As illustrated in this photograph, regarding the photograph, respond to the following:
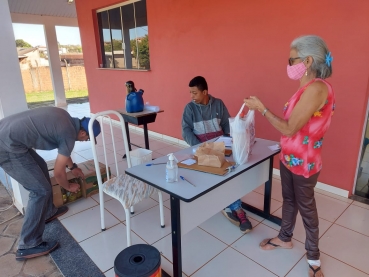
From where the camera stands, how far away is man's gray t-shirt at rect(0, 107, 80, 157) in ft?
5.51

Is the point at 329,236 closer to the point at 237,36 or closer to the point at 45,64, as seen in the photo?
the point at 237,36

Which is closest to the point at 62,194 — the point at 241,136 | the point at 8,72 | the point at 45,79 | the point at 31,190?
the point at 31,190

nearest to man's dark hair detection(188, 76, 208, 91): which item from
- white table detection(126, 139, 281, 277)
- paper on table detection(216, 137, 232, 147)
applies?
paper on table detection(216, 137, 232, 147)

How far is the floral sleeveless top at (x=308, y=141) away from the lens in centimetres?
135

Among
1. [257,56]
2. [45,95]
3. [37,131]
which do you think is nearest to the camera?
[37,131]

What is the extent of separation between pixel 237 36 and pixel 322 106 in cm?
181

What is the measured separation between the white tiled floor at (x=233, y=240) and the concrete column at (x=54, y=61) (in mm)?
6067

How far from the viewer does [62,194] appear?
7.91 feet

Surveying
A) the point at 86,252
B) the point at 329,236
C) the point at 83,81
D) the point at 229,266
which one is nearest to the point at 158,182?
Answer: the point at 229,266

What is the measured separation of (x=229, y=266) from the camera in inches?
66.9

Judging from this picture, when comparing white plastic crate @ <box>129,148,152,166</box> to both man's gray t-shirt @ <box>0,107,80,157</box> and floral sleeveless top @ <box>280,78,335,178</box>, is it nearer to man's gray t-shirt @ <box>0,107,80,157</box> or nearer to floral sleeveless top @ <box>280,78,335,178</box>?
man's gray t-shirt @ <box>0,107,80,157</box>

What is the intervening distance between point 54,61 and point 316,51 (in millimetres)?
7736

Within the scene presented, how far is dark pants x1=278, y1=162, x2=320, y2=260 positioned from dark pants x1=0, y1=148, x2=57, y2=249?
1636 mm

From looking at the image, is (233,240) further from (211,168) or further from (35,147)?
(35,147)
